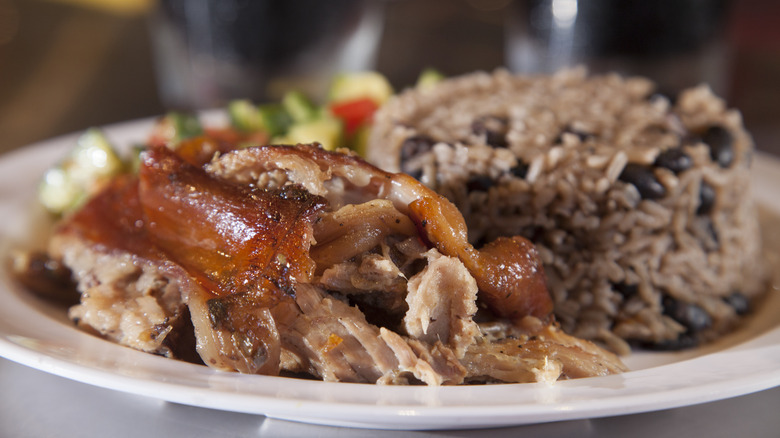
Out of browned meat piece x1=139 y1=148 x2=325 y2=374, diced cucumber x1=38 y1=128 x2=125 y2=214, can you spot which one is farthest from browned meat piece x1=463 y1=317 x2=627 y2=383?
diced cucumber x1=38 y1=128 x2=125 y2=214

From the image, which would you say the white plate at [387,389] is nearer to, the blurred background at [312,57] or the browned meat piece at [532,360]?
the browned meat piece at [532,360]

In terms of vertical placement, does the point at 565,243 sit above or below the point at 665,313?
above

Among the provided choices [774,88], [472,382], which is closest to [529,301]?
[472,382]

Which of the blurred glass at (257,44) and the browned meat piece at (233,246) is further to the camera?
the blurred glass at (257,44)

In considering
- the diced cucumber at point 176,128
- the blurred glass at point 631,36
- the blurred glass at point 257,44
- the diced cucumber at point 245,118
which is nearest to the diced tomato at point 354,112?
the diced cucumber at point 245,118

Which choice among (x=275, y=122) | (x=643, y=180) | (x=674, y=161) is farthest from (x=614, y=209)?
(x=275, y=122)

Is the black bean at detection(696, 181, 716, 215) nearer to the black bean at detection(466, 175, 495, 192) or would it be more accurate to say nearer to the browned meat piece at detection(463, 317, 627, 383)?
the black bean at detection(466, 175, 495, 192)

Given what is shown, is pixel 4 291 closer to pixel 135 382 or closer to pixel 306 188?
pixel 135 382
